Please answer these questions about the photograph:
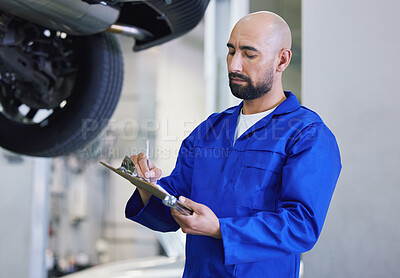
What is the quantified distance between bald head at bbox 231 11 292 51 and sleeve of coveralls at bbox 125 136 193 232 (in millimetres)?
364

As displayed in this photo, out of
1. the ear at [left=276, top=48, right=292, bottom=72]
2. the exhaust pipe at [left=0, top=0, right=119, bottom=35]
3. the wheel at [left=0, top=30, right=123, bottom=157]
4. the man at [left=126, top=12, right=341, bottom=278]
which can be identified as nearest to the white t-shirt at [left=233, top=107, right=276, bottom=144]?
the man at [left=126, top=12, right=341, bottom=278]

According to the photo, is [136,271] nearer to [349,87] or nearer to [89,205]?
[349,87]

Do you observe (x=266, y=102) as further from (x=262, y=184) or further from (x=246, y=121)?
(x=262, y=184)

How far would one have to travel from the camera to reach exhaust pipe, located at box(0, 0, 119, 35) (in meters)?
1.49

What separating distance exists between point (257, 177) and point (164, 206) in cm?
29

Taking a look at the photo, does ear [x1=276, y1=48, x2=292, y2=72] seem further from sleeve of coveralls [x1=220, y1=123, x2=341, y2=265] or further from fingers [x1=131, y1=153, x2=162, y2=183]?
fingers [x1=131, y1=153, x2=162, y2=183]

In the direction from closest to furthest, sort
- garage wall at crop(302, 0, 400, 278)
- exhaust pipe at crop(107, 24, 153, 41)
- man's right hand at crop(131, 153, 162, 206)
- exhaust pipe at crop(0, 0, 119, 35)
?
man's right hand at crop(131, 153, 162, 206) → exhaust pipe at crop(0, 0, 119, 35) → garage wall at crop(302, 0, 400, 278) → exhaust pipe at crop(107, 24, 153, 41)

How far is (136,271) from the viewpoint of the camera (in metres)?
3.08

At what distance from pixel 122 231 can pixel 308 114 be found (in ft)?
21.2

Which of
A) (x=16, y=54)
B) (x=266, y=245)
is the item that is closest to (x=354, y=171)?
(x=266, y=245)

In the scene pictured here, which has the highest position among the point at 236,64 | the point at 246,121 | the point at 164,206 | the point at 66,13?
the point at 66,13

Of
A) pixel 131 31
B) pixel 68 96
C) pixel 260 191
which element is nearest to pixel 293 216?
pixel 260 191

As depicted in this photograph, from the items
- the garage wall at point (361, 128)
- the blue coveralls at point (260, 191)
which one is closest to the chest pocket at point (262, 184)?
the blue coveralls at point (260, 191)

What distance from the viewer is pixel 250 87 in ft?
3.77
